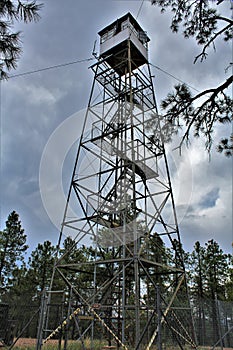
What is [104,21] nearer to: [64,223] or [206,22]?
[64,223]

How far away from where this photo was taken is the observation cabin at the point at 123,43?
15.2m

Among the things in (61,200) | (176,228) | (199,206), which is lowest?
(176,228)

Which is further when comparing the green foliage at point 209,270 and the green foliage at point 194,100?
the green foliage at point 209,270

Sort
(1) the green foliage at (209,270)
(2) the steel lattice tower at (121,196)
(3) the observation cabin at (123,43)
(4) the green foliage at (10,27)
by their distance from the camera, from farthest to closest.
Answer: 1. (1) the green foliage at (209,270)
2. (3) the observation cabin at (123,43)
3. (2) the steel lattice tower at (121,196)
4. (4) the green foliage at (10,27)

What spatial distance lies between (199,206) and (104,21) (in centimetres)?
1088

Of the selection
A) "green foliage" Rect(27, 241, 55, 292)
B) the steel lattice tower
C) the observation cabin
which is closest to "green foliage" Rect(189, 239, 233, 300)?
"green foliage" Rect(27, 241, 55, 292)

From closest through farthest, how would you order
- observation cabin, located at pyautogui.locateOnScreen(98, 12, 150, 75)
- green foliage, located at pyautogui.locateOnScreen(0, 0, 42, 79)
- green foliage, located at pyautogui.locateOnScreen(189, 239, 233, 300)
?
green foliage, located at pyautogui.locateOnScreen(0, 0, 42, 79), observation cabin, located at pyautogui.locateOnScreen(98, 12, 150, 75), green foliage, located at pyautogui.locateOnScreen(189, 239, 233, 300)

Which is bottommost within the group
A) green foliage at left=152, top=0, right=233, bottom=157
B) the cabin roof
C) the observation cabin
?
green foliage at left=152, top=0, right=233, bottom=157

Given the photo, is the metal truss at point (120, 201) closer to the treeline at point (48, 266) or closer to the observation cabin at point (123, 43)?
the observation cabin at point (123, 43)

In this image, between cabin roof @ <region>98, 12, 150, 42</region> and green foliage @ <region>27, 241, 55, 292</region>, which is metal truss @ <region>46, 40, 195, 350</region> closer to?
cabin roof @ <region>98, 12, 150, 42</region>

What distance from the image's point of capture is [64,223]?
12.6 meters

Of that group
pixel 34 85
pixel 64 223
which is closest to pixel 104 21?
pixel 34 85

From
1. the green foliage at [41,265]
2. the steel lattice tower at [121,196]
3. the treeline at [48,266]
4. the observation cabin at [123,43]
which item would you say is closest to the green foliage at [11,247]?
the treeline at [48,266]

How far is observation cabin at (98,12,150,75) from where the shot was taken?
49.9ft
